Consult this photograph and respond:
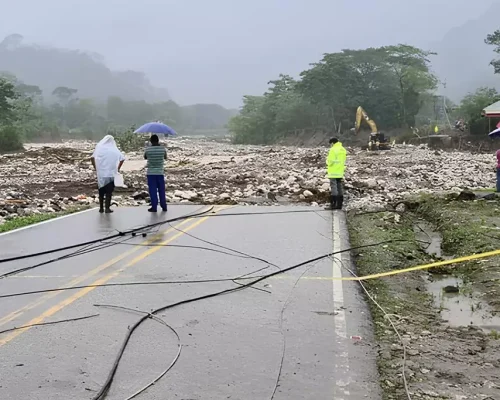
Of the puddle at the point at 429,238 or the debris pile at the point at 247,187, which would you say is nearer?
the puddle at the point at 429,238

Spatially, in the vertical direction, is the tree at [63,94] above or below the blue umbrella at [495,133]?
above

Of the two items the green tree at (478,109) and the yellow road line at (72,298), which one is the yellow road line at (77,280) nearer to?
the yellow road line at (72,298)

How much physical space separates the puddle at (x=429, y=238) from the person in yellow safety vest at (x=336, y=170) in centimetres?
216

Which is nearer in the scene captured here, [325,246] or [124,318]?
[124,318]

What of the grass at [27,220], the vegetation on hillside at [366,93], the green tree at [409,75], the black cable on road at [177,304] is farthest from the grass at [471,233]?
the green tree at [409,75]

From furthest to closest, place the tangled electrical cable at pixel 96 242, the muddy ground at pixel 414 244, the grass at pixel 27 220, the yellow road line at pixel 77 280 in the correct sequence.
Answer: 1. the grass at pixel 27 220
2. the tangled electrical cable at pixel 96 242
3. the yellow road line at pixel 77 280
4. the muddy ground at pixel 414 244

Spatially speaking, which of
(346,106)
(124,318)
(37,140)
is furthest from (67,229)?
(37,140)

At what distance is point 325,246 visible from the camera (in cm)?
965

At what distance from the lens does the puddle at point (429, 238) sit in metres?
10.1

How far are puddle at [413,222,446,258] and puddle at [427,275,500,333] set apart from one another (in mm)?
1825

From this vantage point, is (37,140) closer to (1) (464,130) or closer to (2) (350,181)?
(1) (464,130)

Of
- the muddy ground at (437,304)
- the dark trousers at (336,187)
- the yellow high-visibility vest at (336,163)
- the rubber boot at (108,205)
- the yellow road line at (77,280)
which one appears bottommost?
the muddy ground at (437,304)

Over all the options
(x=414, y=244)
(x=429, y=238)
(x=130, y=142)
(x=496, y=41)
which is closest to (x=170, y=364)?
(x=414, y=244)

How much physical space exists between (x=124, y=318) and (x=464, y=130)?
179 feet
